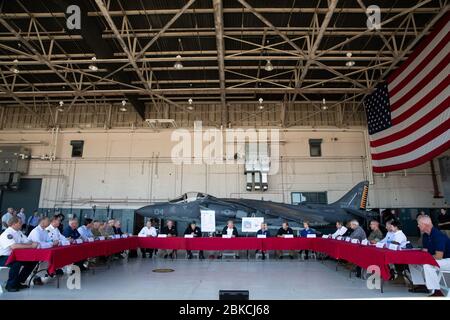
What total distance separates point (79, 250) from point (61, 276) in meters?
1.02

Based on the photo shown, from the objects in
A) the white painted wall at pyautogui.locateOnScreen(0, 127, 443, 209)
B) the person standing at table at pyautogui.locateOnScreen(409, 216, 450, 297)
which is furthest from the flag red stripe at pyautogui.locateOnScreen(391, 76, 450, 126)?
the person standing at table at pyautogui.locateOnScreen(409, 216, 450, 297)

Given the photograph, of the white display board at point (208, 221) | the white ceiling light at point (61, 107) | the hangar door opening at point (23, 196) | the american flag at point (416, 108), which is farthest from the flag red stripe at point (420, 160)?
the hangar door opening at point (23, 196)

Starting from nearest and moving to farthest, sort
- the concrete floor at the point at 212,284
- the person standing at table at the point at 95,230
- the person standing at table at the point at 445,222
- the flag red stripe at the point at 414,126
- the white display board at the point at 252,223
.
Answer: the concrete floor at the point at 212,284, the person standing at table at the point at 95,230, the flag red stripe at the point at 414,126, the white display board at the point at 252,223, the person standing at table at the point at 445,222

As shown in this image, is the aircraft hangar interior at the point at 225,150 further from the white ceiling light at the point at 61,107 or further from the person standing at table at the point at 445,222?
the white ceiling light at the point at 61,107

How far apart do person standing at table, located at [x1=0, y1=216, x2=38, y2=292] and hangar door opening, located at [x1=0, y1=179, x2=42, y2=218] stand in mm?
13416

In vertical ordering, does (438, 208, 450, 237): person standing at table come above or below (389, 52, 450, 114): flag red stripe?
below

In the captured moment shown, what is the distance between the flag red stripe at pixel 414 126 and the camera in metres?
9.22

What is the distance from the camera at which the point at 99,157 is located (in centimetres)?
1706

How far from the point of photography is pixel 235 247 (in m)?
8.83

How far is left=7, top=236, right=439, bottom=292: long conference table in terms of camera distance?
5.00 meters

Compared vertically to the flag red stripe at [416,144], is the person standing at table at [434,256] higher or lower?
lower

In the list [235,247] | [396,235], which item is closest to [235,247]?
[235,247]

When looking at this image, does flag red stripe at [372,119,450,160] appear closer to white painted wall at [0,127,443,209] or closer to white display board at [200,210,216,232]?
white painted wall at [0,127,443,209]

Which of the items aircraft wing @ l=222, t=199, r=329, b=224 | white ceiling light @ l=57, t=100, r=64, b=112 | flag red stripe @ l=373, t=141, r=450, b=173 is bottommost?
aircraft wing @ l=222, t=199, r=329, b=224
